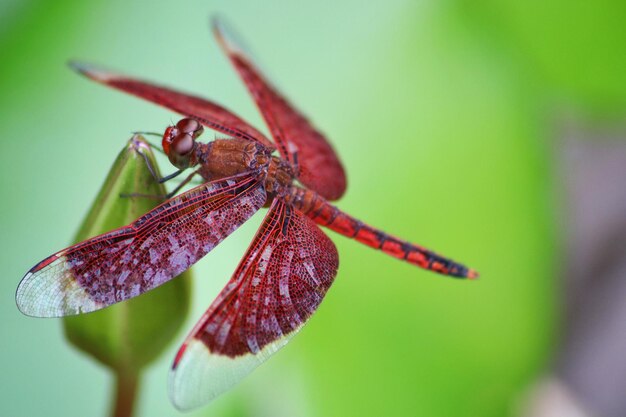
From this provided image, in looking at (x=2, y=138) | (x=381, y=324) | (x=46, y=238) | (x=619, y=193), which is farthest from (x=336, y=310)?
(x=619, y=193)

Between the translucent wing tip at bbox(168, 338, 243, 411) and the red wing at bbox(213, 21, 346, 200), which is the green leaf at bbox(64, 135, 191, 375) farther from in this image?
the red wing at bbox(213, 21, 346, 200)

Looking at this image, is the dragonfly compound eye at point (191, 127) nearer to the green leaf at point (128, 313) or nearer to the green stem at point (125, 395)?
the green leaf at point (128, 313)

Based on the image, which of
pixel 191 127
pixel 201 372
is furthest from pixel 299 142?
pixel 201 372

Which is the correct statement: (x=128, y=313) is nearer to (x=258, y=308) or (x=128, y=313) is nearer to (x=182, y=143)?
(x=258, y=308)

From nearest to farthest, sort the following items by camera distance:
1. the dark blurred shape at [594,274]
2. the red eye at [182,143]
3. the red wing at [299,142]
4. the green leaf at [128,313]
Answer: the green leaf at [128,313] → the red eye at [182,143] → the red wing at [299,142] → the dark blurred shape at [594,274]

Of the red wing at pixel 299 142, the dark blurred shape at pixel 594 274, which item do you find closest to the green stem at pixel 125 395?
the red wing at pixel 299 142

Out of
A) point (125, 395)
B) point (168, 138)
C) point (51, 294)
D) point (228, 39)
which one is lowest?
point (125, 395)
